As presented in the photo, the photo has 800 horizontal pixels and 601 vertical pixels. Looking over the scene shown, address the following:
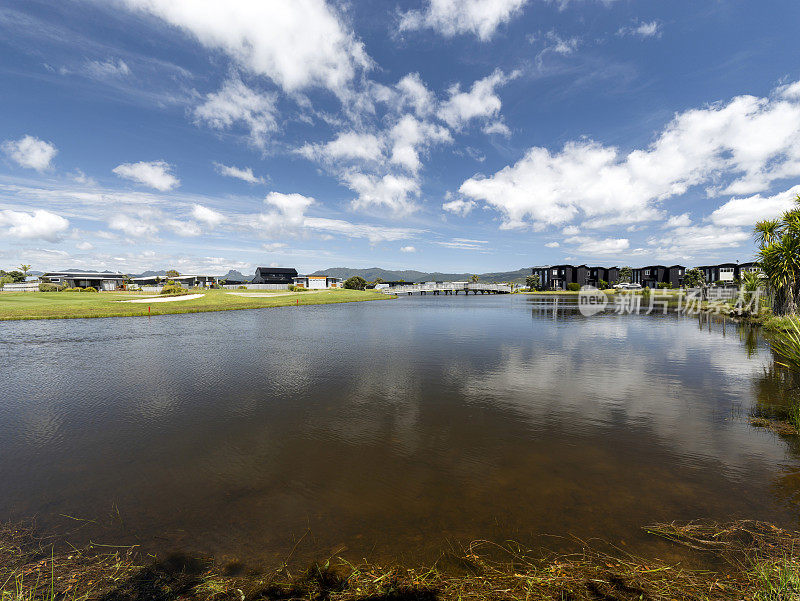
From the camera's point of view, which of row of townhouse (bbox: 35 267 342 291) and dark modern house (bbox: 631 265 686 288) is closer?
row of townhouse (bbox: 35 267 342 291)

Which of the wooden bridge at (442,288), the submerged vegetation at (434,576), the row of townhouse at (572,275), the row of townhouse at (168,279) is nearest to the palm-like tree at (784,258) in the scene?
the submerged vegetation at (434,576)

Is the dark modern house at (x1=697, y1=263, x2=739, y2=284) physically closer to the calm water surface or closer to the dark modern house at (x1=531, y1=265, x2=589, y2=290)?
the dark modern house at (x1=531, y1=265, x2=589, y2=290)

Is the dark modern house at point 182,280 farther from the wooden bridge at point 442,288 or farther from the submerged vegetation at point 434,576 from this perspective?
the submerged vegetation at point 434,576

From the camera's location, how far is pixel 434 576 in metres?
5.03

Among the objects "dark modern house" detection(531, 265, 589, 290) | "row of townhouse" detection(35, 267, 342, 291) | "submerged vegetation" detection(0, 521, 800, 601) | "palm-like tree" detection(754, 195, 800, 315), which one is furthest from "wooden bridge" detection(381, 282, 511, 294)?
"submerged vegetation" detection(0, 521, 800, 601)

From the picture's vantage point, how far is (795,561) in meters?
5.18

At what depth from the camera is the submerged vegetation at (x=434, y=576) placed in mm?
4645

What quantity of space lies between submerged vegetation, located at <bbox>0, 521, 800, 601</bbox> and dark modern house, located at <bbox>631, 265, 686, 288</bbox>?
618 feet

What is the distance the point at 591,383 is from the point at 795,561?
420 inches

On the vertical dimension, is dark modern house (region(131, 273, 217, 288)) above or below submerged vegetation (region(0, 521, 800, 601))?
above

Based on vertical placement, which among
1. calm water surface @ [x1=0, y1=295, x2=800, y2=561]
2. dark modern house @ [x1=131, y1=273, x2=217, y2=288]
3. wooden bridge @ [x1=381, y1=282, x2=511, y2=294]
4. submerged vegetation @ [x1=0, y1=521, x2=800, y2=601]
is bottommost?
calm water surface @ [x1=0, y1=295, x2=800, y2=561]

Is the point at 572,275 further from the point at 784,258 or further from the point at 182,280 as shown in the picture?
the point at 182,280

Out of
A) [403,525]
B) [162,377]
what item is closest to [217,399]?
[162,377]

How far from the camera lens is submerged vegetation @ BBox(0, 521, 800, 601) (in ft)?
15.2
